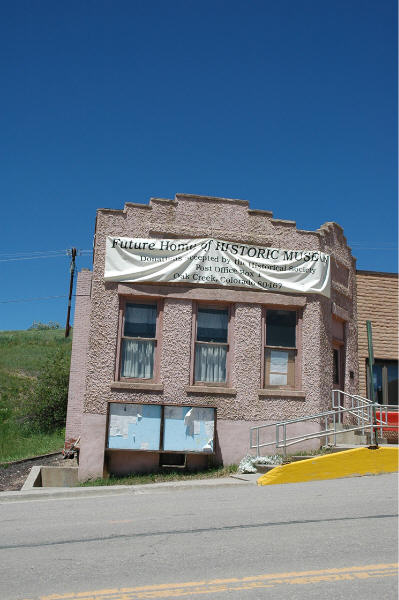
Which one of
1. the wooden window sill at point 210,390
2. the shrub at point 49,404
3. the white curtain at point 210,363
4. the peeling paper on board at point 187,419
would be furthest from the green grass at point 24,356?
the peeling paper on board at point 187,419

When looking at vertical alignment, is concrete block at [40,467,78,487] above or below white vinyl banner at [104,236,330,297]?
below

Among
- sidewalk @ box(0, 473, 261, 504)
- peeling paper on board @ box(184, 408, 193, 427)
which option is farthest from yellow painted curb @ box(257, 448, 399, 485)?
peeling paper on board @ box(184, 408, 193, 427)

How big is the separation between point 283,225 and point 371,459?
599cm

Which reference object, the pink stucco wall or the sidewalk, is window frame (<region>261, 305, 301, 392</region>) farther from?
the sidewalk

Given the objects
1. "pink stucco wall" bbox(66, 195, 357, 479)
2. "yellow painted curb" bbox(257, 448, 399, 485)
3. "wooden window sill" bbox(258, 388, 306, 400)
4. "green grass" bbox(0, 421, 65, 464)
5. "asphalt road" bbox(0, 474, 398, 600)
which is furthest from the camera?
"green grass" bbox(0, 421, 65, 464)

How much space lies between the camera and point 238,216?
14.9m

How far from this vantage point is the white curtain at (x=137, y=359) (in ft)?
45.7

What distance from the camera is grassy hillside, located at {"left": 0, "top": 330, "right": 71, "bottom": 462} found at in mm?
19812

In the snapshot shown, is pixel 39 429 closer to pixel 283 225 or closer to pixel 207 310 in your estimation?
pixel 207 310

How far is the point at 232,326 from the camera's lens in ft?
47.1

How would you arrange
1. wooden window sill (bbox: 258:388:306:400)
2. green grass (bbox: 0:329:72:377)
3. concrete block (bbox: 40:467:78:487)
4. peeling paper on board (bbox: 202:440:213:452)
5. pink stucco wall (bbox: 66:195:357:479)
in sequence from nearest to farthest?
peeling paper on board (bbox: 202:440:213:452) < concrete block (bbox: 40:467:78:487) < pink stucco wall (bbox: 66:195:357:479) < wooden window sill (bbox: 258:388:306:400) < green grass (bbox: 0:329:72:377)

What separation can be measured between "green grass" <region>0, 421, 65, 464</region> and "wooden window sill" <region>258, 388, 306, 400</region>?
7.64 meters

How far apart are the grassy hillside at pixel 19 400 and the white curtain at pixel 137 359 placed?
6.04m

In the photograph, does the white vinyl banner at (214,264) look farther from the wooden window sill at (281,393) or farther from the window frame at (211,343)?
the wooden window sill at (281,393)
